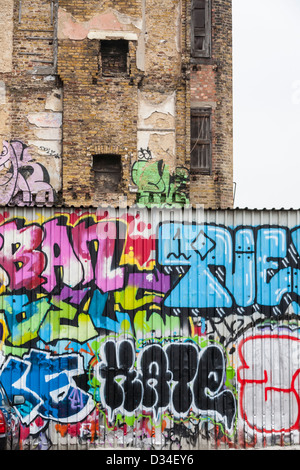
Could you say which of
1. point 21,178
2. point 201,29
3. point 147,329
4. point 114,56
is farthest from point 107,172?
point 147,329

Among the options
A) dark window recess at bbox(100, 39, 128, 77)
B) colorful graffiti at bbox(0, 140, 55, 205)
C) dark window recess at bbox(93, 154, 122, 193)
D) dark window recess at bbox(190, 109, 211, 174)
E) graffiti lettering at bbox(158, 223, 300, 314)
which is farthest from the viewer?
dark window recess at bbox(190, 109, 211, 174)

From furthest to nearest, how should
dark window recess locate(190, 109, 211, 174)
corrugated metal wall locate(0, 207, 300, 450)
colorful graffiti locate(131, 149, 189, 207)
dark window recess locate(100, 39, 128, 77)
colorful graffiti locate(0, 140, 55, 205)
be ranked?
1. dark window recess locate(190, 109, 211, 174)
2. dark window recess locate(100, 39, 128, 77)
3. colorful graffiti locate(131, 149, 189, 207)
4. colorful graffiti locate(0, 140, 55, 205)
5. corrugated metal wall locate(0, 207, 300, 450)

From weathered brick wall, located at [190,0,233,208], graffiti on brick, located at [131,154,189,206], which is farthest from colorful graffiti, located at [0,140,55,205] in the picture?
weathered brick wall, located at [190,0,233,208]

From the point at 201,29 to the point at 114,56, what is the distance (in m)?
2.87

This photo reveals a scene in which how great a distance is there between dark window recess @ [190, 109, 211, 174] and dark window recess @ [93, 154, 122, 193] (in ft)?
7.58

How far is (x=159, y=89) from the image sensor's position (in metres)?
16.6

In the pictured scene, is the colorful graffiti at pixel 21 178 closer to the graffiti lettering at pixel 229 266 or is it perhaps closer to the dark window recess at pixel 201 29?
the dark window recess at pixel 201 29

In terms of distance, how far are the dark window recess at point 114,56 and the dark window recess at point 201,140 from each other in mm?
2507

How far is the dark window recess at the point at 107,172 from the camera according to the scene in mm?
16438

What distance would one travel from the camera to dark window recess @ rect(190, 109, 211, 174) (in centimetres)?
1714

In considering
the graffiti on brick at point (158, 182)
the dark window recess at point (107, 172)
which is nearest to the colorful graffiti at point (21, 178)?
the dark window recess at point (107, 172)

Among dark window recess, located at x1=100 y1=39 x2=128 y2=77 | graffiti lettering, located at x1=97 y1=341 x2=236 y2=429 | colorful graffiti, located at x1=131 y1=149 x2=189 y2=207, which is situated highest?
dark window recess, located at x1=100 y1=39 x2=128 y2=77

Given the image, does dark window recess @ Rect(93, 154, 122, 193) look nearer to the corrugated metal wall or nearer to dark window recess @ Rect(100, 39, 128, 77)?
dark window recess @ Rect(100, 39, 128, 77)

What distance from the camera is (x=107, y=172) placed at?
54.0 feet
